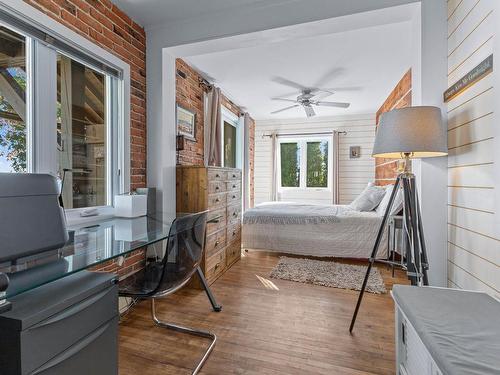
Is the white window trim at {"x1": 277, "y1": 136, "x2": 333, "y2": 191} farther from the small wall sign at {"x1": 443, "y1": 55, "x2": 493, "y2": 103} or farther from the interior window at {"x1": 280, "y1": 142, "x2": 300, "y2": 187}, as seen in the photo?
the small wall sign at {"x1": 443, "y1": 55, "x2": 493, "y2": 103}

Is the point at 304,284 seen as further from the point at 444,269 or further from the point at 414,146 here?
the point at 414,146

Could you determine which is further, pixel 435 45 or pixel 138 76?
pixel 138 76

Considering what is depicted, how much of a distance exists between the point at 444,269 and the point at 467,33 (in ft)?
4.80

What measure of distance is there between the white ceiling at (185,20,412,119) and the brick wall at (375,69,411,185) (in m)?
0.10

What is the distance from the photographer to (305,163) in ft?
19.8

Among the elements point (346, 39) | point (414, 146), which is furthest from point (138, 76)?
point (414, 146)

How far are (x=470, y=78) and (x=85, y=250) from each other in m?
2.19

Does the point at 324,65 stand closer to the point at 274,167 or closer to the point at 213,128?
the point at 213,128

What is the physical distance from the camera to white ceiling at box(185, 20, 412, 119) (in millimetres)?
2678

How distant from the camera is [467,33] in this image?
151cm

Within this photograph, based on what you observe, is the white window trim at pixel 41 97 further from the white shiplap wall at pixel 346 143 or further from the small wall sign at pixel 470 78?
the white shiplap wall at pixel 346 143

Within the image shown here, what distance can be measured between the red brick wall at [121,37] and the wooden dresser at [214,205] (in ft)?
1.42

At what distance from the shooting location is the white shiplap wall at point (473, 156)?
127 centimetres

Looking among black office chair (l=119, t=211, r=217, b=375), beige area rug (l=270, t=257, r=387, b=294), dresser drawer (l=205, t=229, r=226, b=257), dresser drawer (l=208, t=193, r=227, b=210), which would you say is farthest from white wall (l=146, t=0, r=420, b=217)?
beige area rug (l=270, t=257, r=387, b=294)
